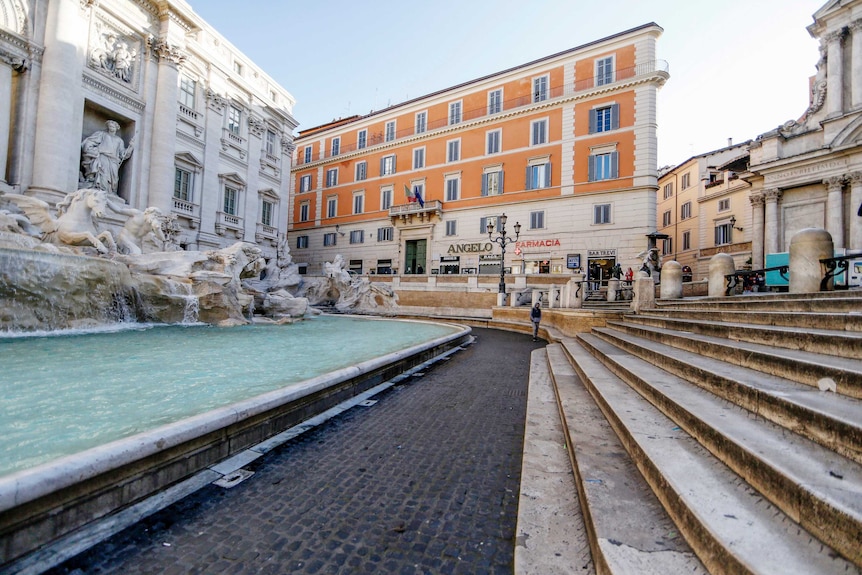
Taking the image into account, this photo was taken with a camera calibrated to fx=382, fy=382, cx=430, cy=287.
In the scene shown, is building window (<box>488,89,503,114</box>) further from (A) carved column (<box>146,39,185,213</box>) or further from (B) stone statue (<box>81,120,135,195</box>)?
(B) stone statue (<box>81,120,135,195</box>)

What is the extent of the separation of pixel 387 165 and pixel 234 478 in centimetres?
3370

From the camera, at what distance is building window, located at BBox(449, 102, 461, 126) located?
3097 centimetres

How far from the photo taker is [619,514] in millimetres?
1999

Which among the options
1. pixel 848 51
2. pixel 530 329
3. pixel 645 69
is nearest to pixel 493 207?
pixel 645 69

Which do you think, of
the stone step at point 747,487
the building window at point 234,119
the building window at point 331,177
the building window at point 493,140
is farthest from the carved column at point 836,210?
the building window at point 331,177

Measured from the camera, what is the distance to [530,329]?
1522cm

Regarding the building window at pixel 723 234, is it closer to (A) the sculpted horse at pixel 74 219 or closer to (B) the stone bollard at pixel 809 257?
(B) the stone bollard at pixel 809 257

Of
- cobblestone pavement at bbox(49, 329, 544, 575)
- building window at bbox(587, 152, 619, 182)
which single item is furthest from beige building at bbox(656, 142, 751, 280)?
cobblestone pavement at bbox(49, 329, 544, 575)

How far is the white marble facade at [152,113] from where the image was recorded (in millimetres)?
15039

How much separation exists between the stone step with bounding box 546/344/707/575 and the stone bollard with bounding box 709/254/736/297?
9.28 metres

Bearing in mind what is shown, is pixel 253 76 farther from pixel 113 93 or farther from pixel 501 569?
pixel 501 569

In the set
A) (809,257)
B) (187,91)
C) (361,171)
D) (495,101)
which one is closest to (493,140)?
(495,101)

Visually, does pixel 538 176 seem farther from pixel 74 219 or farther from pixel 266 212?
pixel 74 219

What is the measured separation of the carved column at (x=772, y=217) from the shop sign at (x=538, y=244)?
1089 centimetres
